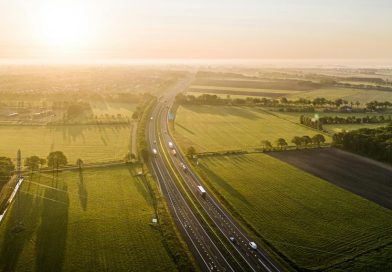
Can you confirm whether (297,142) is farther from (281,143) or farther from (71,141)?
(71,141)

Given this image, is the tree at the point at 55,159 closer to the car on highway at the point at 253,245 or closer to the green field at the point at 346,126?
the car on highway at the point at 253,245

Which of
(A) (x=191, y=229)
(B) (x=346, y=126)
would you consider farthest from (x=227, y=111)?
(A) (x=191, y=229)

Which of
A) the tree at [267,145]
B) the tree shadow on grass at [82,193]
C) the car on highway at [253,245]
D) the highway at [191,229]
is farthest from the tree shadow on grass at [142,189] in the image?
the tree at [267,145]

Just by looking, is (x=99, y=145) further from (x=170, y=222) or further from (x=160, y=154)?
(x=170, y=222)

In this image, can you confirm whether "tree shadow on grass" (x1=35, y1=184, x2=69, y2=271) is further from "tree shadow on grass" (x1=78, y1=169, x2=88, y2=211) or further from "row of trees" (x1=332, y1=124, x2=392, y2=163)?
"row of trees" (x1=332, y1=124, x2=392, y2=163)

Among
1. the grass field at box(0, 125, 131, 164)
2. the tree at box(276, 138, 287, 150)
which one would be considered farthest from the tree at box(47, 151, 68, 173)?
the tree at box(276, 138, 287, 150)

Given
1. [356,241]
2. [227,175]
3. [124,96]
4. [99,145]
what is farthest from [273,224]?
[124,96]
